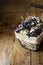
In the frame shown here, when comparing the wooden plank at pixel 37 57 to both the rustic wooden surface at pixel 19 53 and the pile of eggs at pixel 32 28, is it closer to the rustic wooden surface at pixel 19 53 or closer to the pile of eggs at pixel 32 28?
the rustic wooden surface at pixel 19 53

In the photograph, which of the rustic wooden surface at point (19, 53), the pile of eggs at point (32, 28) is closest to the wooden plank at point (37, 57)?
the rustic wooden surface at point (19, 53)

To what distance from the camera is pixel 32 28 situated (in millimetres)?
1511

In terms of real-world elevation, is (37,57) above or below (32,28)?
below

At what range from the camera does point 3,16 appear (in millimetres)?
2137

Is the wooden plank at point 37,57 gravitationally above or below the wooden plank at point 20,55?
above

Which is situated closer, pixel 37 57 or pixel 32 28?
pixel 37 57

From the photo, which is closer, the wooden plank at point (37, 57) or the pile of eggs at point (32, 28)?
the wooden plank at point (37, 57)

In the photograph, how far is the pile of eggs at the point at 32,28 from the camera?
1463 mm

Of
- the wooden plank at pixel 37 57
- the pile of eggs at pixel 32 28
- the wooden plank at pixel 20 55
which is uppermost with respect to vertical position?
the pile of eggs at pixel 32 28

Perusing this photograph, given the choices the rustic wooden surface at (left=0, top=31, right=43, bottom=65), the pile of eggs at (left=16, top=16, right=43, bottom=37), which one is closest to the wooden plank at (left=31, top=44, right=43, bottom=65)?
the rustic wooden surface at (left=0, top=31, right=43, bottom=65)

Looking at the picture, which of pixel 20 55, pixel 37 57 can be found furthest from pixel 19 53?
pixel 37 57

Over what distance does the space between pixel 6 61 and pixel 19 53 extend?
13 centimetres

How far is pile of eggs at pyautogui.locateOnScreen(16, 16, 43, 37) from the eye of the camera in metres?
1.46

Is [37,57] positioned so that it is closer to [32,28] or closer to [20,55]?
[20,55]
